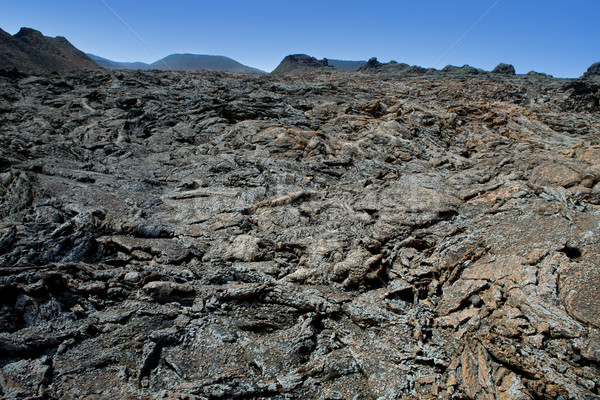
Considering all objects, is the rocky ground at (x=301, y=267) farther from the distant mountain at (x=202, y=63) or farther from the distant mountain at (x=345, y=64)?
the distant mountain at (x=202, y=63)

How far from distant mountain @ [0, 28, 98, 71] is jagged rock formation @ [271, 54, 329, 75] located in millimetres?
36025

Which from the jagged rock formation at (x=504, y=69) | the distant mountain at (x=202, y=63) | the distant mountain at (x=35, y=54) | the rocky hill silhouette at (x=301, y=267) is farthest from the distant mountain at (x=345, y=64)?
the rocky hill silhouette at (x=301, y=267)

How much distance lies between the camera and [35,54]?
4416 cm

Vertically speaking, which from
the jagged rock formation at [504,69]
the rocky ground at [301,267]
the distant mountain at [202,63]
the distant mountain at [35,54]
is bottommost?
the rocky ground at [301,267]

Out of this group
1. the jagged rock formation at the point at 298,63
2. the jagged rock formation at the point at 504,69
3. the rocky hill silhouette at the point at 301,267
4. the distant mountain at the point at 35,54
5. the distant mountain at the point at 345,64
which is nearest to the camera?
the rocky hill silhouette at the point at 301,267

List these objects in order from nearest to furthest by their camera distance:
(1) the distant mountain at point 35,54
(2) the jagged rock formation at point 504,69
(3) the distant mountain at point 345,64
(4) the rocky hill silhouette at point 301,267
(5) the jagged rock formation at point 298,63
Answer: (4) the rocky hill silhouette at point 301,267
(1) the distant mountain at point 35,54
(2) the jagged rock formation at point 504,69
(5) the jagged rock formation at point 298,63
(3) the distant mountain at point 345,64

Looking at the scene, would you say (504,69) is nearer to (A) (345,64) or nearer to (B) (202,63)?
(A) (345,64)

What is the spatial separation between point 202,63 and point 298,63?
5314cm

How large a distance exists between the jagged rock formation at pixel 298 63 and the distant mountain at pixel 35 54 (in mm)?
36025

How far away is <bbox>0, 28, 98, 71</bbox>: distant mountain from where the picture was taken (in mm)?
38625

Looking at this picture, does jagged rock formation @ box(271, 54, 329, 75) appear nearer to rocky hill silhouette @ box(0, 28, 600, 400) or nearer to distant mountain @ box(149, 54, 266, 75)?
distant mountain @ box(149, 54, 266, 75)

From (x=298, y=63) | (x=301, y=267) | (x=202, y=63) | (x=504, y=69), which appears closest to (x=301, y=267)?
(x=301, y=267)

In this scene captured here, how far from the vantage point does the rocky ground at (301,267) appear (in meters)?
6.35

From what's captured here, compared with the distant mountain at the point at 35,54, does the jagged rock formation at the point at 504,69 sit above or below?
above
